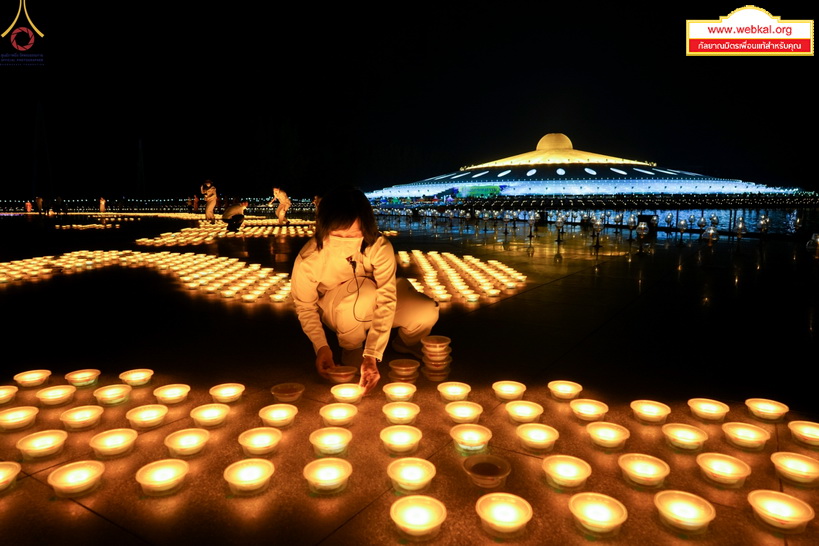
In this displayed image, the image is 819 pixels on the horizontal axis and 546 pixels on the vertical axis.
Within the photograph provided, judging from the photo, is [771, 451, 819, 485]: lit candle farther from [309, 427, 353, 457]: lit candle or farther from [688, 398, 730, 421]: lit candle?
[309, 427, 353, 457]: lit candle

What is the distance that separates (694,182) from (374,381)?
57704 mm

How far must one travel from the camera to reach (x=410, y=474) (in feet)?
6.49

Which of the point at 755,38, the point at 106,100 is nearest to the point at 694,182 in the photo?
the point at 755,38

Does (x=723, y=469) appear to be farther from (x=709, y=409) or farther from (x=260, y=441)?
(x=260, y=441)

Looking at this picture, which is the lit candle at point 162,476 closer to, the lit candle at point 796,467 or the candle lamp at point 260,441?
the candle lamp at point 260,441

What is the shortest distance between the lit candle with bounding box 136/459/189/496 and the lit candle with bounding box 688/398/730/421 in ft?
8.56

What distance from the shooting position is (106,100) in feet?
125

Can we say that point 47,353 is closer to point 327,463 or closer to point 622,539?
point 327,463

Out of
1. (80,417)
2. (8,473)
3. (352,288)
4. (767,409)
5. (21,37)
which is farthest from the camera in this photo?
(21,37)

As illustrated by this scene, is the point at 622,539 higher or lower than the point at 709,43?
lower

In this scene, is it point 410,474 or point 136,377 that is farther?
point 136,377

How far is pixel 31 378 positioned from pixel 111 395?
Answer: 29.5 inches

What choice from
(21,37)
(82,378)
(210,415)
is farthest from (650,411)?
(21,37)

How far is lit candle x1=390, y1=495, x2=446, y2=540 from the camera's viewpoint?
1625mm
